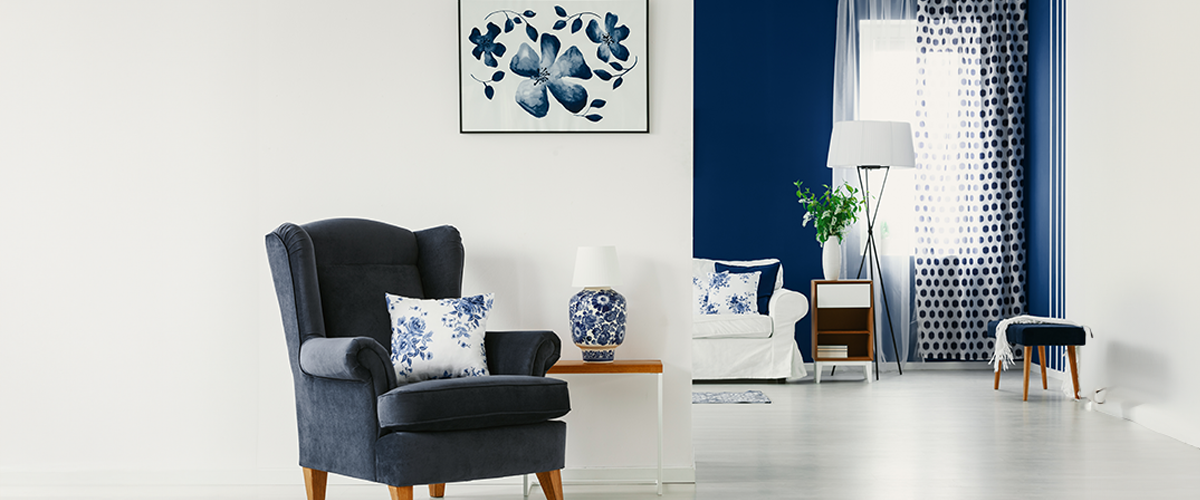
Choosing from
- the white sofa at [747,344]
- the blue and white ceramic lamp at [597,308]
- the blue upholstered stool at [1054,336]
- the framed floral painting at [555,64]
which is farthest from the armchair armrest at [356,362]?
the blue upholstered stool at [1054,336]

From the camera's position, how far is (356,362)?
264 centimetres

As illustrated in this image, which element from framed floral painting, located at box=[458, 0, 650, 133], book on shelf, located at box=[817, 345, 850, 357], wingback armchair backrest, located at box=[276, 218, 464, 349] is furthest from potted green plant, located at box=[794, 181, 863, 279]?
wingback armchair backrest, located at box=[276, 218, 464, 349]

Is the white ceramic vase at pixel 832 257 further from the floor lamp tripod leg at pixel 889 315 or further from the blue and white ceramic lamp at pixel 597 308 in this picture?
the blue and white ceramic lamp at pixel 597 308

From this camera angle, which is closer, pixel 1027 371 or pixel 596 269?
pixel 596 269

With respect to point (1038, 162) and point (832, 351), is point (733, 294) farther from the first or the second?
point (1038, 162)

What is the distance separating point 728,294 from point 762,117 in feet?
5.23

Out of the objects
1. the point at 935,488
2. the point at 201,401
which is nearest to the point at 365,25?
the point at 201,401

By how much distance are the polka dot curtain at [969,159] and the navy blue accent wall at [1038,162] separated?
65 mm

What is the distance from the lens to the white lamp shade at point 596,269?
324 cm

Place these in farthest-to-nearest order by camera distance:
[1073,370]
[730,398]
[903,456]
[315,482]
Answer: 1. [730,398]
2. [1073,370]
3. [903,456]
4. [315,482]

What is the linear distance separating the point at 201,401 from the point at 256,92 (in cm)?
127

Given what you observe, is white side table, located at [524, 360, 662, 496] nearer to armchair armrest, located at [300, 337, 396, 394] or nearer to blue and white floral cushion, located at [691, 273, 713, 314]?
armchair armrest, located at [300, 337, 396, 394]

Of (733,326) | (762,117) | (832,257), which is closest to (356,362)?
(733,326)

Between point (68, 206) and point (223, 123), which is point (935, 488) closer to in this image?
point (223, 123)
